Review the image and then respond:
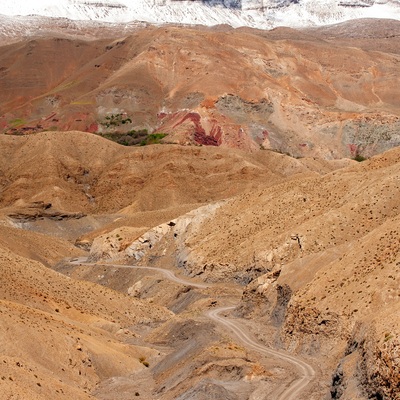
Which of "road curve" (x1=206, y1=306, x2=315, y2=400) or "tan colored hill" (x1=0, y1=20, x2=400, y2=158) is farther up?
"road curve" (x1=206, y1=306, x2=315, y2=400)

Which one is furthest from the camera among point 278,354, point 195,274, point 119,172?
point 119,172

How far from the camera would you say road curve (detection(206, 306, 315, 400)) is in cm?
3231

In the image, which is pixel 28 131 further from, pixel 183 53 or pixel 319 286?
pixel 319 286

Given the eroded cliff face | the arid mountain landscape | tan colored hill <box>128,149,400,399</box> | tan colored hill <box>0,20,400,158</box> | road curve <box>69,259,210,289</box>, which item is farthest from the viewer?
tan colored hill <box>0,20,400,158</box>

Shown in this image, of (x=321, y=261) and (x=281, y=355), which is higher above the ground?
(x=321, y=261)

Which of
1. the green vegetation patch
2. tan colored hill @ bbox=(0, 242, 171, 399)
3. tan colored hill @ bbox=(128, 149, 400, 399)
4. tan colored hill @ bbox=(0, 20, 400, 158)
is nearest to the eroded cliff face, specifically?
tan colored hill @ bbox=(128, 149, 400, 399)

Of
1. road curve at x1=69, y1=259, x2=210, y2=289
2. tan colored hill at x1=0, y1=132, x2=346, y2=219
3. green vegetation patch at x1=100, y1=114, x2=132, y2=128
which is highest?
road curve at x1=69, y1=259, x2=210, y2=289

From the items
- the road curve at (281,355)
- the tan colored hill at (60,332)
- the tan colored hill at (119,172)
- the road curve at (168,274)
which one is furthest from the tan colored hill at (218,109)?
the road curve at (281,355)

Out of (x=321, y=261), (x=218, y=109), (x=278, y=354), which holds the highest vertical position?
(x=321, y=261)

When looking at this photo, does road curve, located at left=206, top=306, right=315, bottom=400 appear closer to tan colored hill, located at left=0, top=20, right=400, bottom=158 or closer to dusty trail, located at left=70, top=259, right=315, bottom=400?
dusty trail, located at left=70, top=259, right=315, bottom=400

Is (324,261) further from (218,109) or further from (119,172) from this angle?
(218,109)

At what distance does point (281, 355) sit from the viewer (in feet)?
130

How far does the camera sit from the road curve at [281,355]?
32312 mm

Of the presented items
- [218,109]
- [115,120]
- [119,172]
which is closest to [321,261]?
[119,172]
